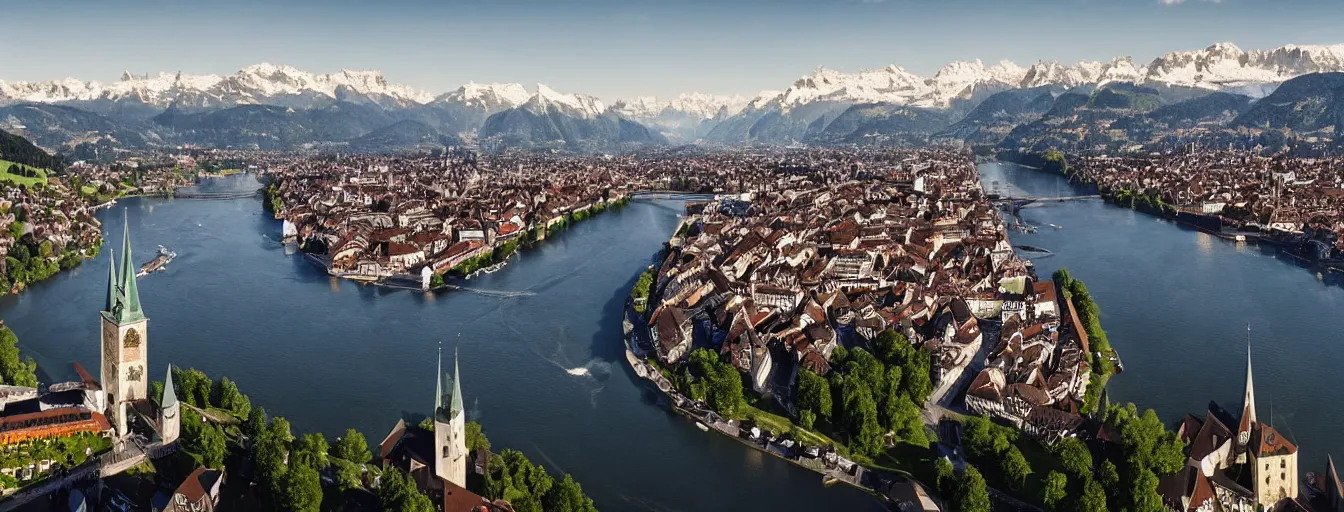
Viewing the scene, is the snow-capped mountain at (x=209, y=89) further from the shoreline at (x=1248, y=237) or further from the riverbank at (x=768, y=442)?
the riverbank at (x=768, y=442)

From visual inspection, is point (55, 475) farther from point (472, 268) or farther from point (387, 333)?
point (472, 268)

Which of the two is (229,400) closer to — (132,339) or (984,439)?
(132,339)

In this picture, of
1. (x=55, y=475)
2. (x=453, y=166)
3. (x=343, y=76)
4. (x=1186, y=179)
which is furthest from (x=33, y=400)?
(x=343, y=76)

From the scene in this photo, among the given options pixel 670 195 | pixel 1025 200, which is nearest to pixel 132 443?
pixel 1025 200

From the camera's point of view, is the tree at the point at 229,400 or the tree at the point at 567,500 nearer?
the tree at the point at 567,500

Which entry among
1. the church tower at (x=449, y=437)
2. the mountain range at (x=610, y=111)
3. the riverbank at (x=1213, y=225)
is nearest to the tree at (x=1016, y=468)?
the church tower at (x=449, y=437)

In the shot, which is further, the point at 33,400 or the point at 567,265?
the point at 567,265

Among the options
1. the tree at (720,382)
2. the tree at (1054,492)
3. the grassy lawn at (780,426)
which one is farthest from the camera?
the tree at (720,382)
